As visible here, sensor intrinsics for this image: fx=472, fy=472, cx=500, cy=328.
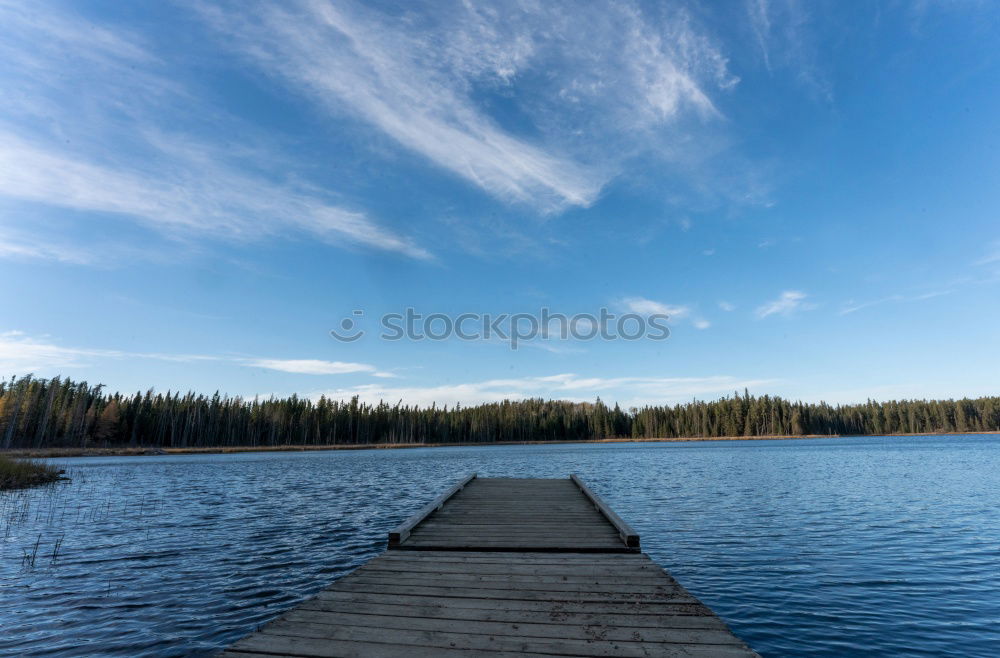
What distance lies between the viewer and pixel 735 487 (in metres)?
30.3

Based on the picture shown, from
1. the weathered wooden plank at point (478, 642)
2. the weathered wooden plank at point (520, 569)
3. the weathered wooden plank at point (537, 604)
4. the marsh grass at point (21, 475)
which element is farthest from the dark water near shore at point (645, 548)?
the marsh grass at point (21, 475)

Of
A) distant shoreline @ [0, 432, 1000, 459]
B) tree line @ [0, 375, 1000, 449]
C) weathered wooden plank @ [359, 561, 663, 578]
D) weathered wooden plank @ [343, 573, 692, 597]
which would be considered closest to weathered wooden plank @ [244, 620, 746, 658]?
weathered wooden plank @ [343, 573, 692, 597]

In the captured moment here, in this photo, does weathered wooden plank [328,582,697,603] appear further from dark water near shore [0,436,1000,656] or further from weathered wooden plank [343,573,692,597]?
dark water near shore [0,436,1000,656]

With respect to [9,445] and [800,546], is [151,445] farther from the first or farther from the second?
[800,546]

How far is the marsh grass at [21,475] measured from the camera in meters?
32.4

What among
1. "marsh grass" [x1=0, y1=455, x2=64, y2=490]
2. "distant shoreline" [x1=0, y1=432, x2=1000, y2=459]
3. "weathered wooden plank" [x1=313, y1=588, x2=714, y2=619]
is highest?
"weathered wooden plank" [x1=313, y1=588, x2=714, y2=619]

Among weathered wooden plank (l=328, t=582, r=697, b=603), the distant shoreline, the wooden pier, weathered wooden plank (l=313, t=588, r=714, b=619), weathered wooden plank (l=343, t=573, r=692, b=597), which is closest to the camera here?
the wooden pier

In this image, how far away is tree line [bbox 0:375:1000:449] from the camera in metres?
105

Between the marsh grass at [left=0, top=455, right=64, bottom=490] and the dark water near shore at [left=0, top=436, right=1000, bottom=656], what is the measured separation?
23.4ft

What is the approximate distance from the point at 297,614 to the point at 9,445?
125m

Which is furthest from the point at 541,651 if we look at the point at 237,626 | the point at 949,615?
the point at 949,615

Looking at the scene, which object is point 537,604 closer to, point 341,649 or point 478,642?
point 478,642

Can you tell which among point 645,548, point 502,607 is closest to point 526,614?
point 502,607

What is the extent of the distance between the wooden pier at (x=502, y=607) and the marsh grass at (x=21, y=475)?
3819 cm
